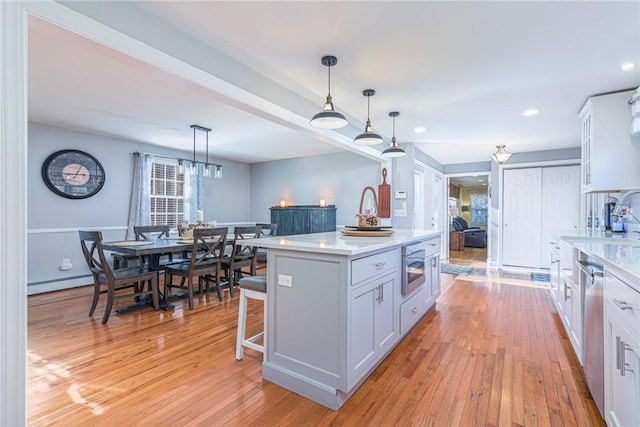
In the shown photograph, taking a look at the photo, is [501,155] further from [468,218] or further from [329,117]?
[468,218]

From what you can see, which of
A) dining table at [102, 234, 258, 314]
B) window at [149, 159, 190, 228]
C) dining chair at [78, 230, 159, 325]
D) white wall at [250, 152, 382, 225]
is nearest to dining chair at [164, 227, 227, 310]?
dining table at [102, 234, 258, 314]

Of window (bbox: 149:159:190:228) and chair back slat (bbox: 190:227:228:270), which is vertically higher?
window (bbox: 149:159:190:228)

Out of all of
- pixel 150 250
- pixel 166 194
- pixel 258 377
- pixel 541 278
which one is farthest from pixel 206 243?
pixel 541 278

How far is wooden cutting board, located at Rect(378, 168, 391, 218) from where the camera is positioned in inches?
205

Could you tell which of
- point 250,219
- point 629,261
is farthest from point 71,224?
point 629,261

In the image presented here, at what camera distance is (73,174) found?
180 inches

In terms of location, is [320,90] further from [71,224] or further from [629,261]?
[71,224]

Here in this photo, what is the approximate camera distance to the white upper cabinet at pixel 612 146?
292cm

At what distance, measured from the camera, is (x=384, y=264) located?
2223mm

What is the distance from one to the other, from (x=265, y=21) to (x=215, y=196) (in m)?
5.34

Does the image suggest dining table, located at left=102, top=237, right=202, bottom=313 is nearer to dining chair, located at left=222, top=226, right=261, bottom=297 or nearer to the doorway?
dining chair, located at left=222, top=226, right=261, bottom=297

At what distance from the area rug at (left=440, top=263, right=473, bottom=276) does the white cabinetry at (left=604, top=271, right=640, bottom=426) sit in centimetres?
428

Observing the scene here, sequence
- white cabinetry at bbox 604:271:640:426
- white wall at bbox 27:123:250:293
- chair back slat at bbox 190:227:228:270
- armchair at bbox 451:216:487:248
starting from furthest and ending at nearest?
1. armchair at bbox 451:216:487:248
2. white wall at bbox 27:123:250:293
3. chair back slat at bbox 190:227:228:270
4. white cabinetry at bbox 604:271:640:426

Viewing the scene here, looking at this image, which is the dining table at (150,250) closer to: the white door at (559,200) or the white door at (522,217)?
the white door at (522,217)
